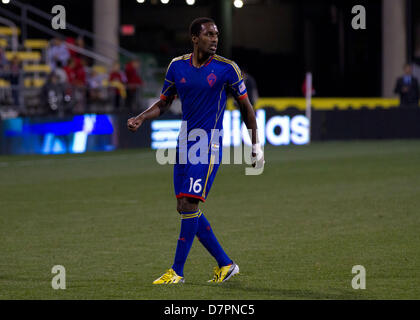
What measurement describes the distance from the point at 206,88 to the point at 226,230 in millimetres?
3577

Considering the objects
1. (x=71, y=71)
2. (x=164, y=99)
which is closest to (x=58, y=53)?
(x=71, y=71)

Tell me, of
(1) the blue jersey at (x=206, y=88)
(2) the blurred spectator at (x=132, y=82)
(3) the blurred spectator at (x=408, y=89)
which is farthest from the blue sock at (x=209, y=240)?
(3) the blurred spectator at (x=408, y=89)

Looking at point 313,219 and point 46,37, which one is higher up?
point 46,37

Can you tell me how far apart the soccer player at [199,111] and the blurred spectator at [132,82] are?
1828cm

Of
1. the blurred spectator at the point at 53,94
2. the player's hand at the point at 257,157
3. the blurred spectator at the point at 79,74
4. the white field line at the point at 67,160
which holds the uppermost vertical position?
the blurred spectator at the point at 79,74

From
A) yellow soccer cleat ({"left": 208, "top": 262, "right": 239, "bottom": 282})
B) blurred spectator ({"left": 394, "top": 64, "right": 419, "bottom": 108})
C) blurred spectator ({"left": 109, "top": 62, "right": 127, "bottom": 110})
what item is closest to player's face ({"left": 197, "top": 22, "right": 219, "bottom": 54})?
yellow soccer cleat ({"left": 208, "top": 262, "right": 239, "bottom": 282})

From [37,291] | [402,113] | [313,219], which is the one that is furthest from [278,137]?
[37,291]

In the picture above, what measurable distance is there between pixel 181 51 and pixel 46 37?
5.78 metres

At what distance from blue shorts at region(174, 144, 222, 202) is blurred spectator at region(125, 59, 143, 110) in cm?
1836

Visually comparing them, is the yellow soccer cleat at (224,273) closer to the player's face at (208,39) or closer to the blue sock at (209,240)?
the blue sock at (209,240)

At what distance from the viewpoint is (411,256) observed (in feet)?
28.2

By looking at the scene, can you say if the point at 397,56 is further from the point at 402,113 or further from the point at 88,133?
the point at 88,133

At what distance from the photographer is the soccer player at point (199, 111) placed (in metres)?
7.24

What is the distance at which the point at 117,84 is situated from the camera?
84.9ft
